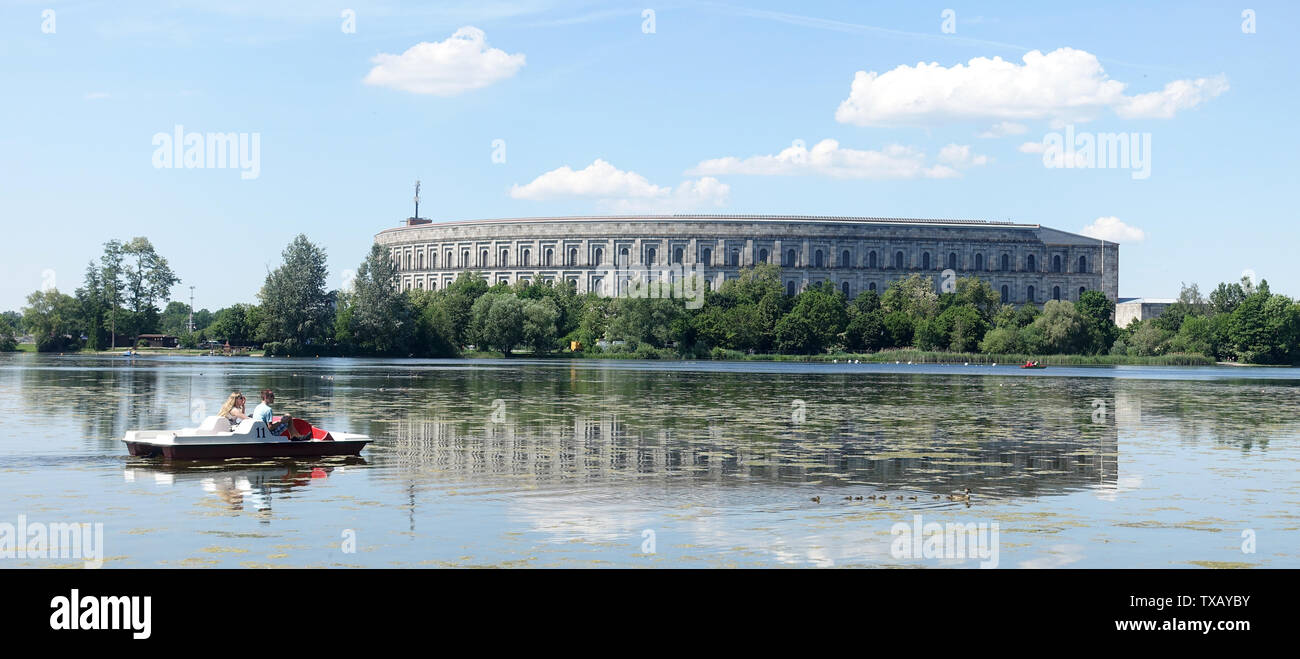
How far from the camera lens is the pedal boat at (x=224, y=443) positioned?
2306 cm

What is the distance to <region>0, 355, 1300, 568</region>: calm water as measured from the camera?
1481 cm

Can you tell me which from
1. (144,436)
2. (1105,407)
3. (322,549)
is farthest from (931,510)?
(1105,407)

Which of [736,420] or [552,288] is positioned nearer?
[736,420]

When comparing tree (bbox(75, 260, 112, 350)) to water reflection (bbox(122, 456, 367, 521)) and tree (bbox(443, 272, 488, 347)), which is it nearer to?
tree (bbox(443, 272, 488, 347))

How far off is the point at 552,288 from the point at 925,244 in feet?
212

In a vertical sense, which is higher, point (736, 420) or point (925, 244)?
point (925, 244)

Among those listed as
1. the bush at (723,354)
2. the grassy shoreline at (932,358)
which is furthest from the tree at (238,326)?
the bush at (723,354)

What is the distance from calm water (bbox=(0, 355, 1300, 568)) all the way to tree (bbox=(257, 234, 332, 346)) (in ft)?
263

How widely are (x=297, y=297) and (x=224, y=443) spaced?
101 meters

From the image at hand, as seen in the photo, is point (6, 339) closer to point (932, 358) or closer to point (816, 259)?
point (932, 358)

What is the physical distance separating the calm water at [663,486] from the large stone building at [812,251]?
146 m

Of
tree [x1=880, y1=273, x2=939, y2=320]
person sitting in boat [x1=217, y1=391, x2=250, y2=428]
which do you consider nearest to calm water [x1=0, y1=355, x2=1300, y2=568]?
person sitting in boat [x1=217, y1=391, x2=250, y2=428]
